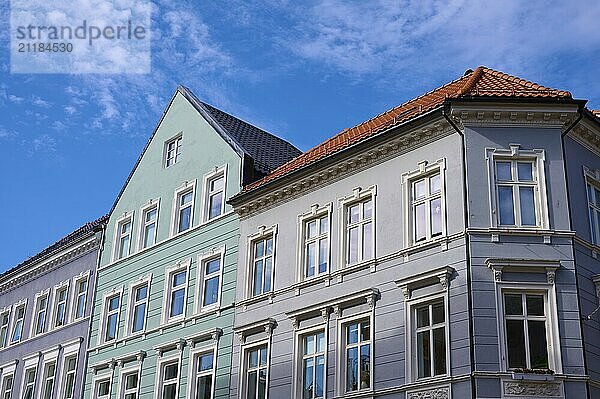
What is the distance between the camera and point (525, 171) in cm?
2341

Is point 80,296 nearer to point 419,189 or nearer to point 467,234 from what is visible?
point 419,189

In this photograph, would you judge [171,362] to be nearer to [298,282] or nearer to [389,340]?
[298,282]

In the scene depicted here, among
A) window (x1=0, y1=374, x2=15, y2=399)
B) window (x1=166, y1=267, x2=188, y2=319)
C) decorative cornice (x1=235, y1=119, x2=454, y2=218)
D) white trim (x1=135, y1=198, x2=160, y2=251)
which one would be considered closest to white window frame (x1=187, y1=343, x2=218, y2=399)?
window (x1=166, y1=267, x2=188, y2=319)

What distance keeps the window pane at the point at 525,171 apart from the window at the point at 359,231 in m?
4.25

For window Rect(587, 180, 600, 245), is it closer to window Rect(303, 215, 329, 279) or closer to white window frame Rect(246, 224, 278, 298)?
window Rect(303, 215, 329, 279)

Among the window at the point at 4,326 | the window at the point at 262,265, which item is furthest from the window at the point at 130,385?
the window at the point at 4,326

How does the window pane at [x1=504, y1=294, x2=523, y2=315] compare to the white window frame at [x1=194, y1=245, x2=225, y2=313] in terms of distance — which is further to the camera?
the white window frame at [x1=194, y1=245, x2=225, y2=313]

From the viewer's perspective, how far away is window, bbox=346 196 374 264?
25.1 m

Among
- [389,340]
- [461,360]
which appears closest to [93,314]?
[389,340]

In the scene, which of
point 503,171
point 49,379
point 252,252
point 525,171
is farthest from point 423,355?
point 49,379

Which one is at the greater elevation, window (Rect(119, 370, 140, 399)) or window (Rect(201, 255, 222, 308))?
window (Rect(201, 255, 222, 308))

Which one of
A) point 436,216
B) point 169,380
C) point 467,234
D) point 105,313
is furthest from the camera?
point 105,313

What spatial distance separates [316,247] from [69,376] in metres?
13.3

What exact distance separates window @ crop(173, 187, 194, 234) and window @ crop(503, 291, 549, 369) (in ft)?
43.6
